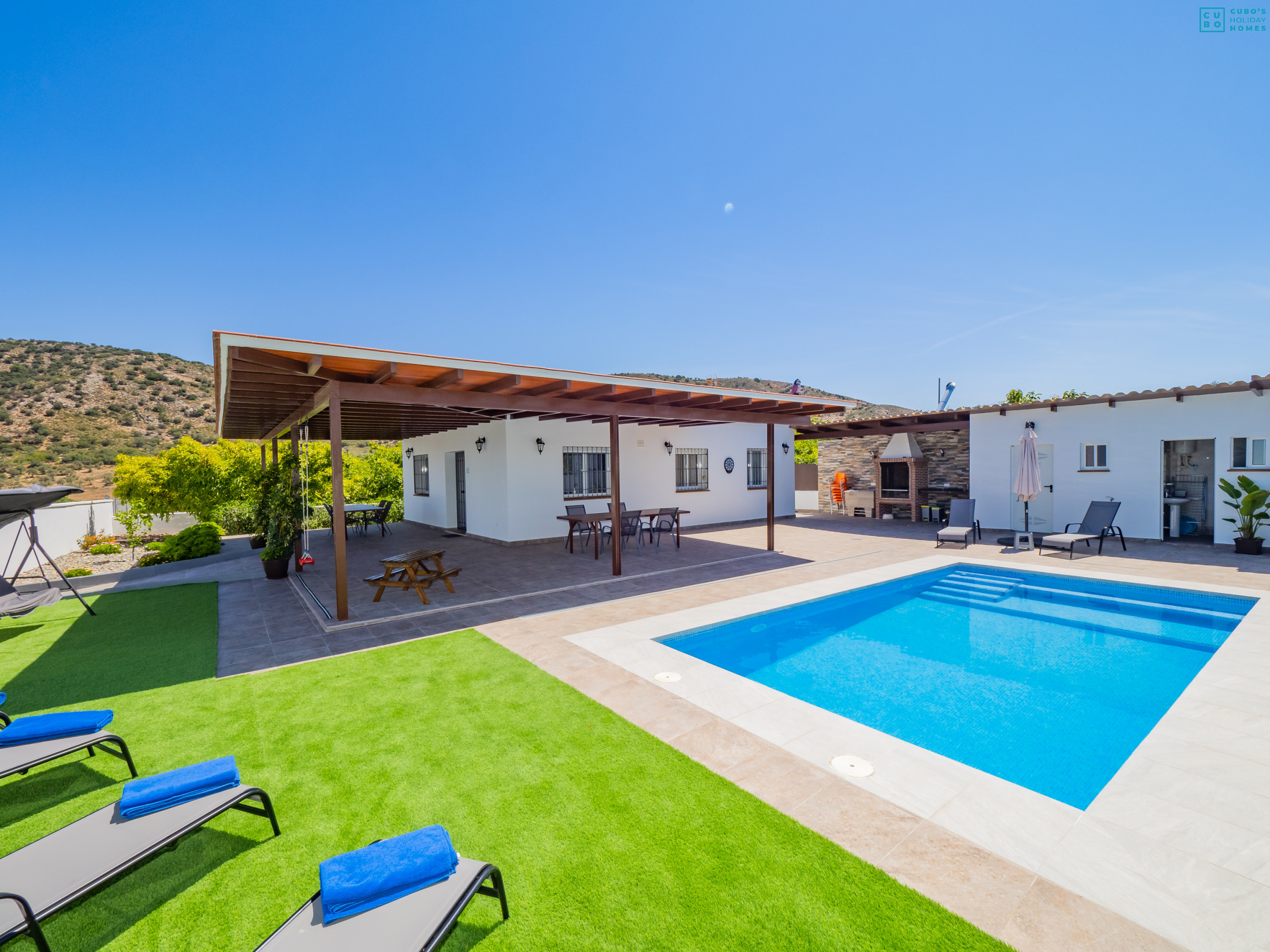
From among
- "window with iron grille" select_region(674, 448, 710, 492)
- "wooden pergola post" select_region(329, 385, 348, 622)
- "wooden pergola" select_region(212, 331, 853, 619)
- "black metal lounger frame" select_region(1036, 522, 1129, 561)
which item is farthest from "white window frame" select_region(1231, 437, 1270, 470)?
"wooden pergola post" select_region(329, 385, 348, 622)

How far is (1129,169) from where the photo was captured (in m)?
10.6

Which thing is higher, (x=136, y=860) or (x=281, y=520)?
(x=281, y=520)

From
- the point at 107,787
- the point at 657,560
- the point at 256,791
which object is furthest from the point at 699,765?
the point at 657,560

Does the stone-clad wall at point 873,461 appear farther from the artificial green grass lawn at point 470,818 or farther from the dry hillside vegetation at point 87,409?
the dry hillside vegetation at point 87,409

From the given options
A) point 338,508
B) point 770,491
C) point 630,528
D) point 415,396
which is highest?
point 415,396

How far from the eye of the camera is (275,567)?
927 cm

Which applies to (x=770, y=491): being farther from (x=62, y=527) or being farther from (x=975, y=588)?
(x=62, y=527)

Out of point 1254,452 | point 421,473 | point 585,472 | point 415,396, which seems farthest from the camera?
point 421,473

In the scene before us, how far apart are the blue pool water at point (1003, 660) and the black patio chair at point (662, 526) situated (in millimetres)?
4484

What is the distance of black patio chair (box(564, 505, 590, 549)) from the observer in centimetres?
1220

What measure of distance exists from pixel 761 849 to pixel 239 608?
7.71 meters

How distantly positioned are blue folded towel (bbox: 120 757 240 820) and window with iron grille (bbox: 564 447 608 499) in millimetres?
10541

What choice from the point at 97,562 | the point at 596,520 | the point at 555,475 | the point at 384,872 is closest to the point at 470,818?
the point at 384,872

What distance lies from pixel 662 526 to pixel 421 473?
28.5 ft
